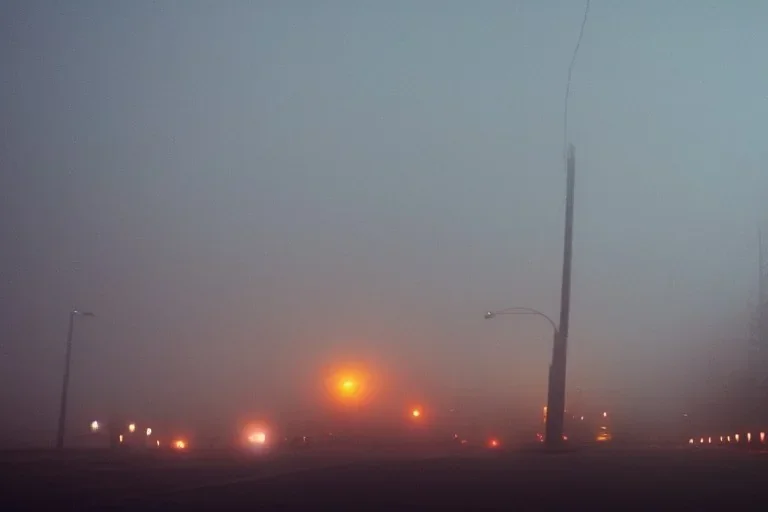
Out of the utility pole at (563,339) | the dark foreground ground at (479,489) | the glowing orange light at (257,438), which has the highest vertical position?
the utility pole at (563,339)

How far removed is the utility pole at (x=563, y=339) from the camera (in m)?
26.4

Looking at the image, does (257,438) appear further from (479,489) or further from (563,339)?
(479,489)

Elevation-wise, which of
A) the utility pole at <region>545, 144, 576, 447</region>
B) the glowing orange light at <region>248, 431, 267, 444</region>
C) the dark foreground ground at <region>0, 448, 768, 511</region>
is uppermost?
the utility pole at <region>545, 144, 576, 447</region>

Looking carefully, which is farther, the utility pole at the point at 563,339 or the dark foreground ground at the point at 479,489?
the utility pole at the point at 563,339

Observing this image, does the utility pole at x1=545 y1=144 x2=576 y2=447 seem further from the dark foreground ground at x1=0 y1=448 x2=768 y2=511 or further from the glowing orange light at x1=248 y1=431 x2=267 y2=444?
the glowing orange light at x1=248 y1=431 x2=267 y2=444

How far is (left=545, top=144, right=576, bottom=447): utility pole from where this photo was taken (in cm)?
2636

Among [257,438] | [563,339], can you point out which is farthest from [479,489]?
[257,438]

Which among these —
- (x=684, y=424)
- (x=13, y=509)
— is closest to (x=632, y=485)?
(x=13, y=509)

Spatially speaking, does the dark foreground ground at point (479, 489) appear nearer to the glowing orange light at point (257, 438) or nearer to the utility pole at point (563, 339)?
the utility pole at point (563, 339)

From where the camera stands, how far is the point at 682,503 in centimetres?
1015

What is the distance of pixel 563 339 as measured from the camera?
2855 cm

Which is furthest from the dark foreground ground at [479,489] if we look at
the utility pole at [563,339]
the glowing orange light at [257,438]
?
the glowing orange light at [257,438]

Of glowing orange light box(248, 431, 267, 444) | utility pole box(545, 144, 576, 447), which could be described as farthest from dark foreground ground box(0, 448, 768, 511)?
glowing orange light box(248, 431, 267, 444)

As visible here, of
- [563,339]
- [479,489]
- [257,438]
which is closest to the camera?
[479,489]
